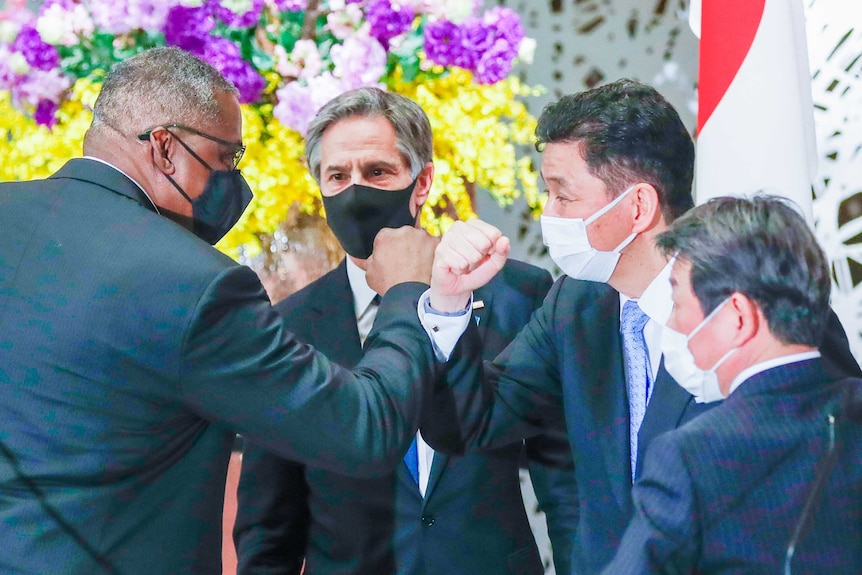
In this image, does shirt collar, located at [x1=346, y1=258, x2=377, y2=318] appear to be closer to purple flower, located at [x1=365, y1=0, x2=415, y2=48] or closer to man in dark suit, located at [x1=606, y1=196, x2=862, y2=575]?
purple flower, located at [x1=365, y1=0, x2=415, y2=48]

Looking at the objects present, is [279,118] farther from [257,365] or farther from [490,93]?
[257,365]

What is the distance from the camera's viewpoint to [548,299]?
2.02 meters

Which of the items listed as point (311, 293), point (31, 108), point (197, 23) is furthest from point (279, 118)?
point (31, 108)

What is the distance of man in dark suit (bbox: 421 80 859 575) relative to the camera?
1.75m

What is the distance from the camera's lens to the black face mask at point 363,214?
7.23 feet

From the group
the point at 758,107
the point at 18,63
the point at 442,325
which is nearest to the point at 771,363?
the point at 442,325

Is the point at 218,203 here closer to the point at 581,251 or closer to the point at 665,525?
the point at 581,251

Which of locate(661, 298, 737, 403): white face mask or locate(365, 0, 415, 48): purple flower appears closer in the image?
locate(661, 298, 737, 403): white face mask

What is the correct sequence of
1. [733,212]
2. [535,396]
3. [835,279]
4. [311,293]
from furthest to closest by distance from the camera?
[835,279], [311,293], [535,396], [733,212]

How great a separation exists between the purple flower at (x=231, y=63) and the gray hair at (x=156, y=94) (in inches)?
21.8

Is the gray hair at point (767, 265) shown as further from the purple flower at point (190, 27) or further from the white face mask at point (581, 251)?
the purple flower at point (190, 27)

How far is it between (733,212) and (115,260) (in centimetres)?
93

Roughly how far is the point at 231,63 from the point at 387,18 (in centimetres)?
39

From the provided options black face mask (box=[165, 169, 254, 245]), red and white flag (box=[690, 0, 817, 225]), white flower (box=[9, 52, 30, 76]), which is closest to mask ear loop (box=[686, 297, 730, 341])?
black face mask (box=[165, 169, 254, 245])
